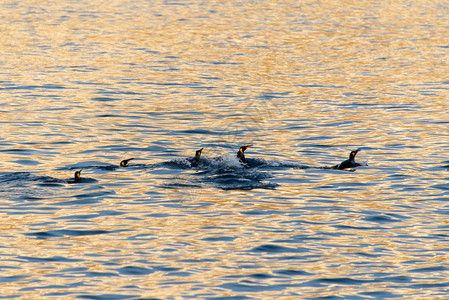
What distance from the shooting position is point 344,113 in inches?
919

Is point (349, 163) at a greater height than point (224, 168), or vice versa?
point (224, 168)

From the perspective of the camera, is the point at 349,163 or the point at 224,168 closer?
the point at 349,163

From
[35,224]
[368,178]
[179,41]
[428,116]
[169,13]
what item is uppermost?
[169,13]

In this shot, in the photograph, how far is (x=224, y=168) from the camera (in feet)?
56.1

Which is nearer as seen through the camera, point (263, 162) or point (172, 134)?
point (263, 162)

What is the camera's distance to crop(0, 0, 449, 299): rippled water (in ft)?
35.7

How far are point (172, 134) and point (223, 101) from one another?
4.87 metres

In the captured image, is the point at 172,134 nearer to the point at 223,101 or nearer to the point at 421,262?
the point at 223,101

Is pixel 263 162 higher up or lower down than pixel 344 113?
lower down

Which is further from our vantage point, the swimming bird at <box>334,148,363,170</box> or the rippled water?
the swimming bird at <box>334,148,363,170</box>

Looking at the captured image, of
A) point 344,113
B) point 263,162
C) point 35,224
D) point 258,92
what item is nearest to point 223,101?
point 258,92

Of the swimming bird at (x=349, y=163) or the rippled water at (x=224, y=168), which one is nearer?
the rippled water at (x=224, y=168)

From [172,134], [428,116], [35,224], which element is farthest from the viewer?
[428,116]

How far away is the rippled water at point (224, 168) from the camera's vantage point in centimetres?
1087
